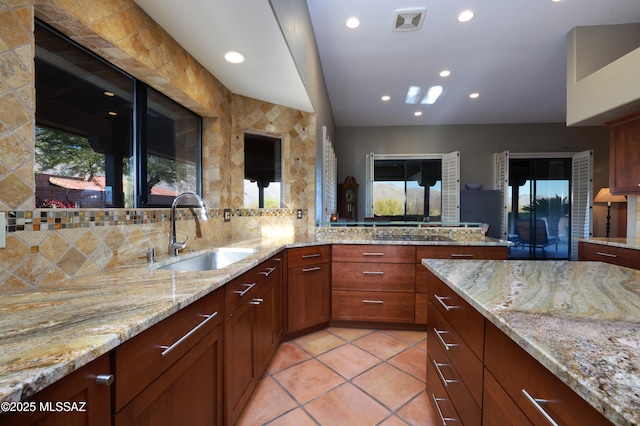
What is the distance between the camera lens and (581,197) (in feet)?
17.2

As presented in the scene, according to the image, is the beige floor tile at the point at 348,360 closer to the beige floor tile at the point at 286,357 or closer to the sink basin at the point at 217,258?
the beige floor tile at the point at 286,357

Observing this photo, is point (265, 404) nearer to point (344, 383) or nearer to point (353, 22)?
point (344, 383)

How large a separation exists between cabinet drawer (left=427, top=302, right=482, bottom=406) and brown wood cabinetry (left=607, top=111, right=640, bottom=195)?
311 centimetres

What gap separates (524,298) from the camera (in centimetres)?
89

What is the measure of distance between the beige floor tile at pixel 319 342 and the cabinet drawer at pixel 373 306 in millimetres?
205

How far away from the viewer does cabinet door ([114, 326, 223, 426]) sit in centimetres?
72

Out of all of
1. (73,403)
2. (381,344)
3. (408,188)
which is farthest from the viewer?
(408,188)

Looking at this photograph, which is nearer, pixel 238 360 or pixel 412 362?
pixel 238 360

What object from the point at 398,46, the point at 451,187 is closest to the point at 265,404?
the point at 398,46

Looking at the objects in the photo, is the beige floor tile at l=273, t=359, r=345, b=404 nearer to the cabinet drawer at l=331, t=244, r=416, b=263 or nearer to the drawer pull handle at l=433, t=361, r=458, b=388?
the drawer pull handle at l=433, t=361, r=458, b=388

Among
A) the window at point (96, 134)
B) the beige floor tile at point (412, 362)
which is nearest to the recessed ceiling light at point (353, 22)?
the window at point (96, 134)

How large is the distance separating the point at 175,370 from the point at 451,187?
5495 millimetres

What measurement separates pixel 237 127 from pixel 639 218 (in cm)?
470

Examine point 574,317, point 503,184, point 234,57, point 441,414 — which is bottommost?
point 441,414
